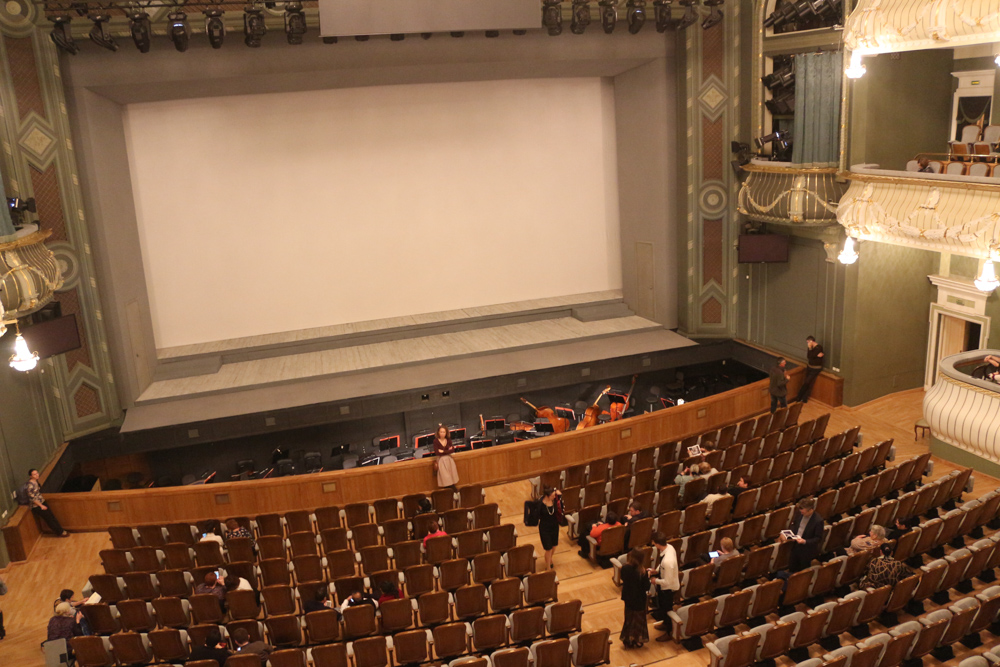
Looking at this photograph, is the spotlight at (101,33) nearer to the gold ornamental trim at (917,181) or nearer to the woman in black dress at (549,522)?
the woman in black dress at (549,522)

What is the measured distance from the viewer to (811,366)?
40.5 feet

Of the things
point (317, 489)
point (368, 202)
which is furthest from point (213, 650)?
point (368, 202)

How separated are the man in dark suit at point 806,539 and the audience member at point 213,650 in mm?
4881

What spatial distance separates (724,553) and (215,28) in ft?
29.3

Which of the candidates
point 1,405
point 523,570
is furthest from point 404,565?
point 1,405

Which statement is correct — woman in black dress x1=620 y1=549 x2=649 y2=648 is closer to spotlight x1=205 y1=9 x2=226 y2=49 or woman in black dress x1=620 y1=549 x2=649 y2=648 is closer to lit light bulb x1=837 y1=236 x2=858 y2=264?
lit light bulb x1=837 y1=236 x2=858 y2=264

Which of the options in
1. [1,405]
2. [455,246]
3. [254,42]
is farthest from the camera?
[455,246]

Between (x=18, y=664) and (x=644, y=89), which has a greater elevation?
(x=644, y=89)

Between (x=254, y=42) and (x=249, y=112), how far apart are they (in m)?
2.18

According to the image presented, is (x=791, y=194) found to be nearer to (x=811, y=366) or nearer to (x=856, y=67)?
(x=856, y=67)

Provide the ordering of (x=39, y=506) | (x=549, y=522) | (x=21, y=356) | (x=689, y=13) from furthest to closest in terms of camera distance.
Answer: (x=689, y=13) → (x=39, y=506) → (x=21, y=356) → (x=549, y=522)

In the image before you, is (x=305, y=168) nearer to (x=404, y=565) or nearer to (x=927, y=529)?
(x=404, y=565)

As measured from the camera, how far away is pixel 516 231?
49.4 feet

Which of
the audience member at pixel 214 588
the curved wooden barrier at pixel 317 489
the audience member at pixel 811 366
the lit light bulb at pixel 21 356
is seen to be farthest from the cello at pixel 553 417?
the lit light bulb at pixel 21 356
